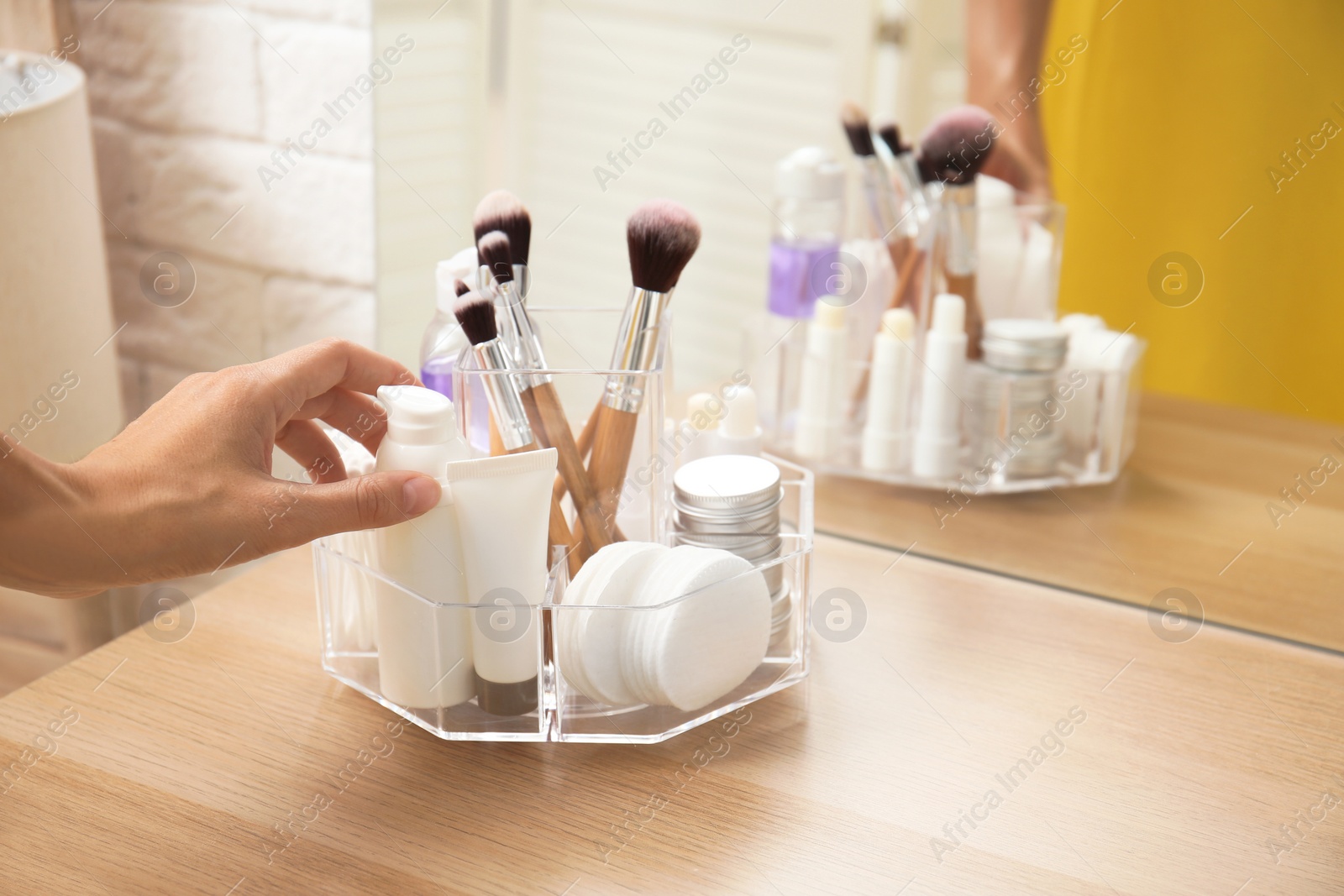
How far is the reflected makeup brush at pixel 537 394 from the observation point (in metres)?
0.49

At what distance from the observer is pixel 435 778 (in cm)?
48

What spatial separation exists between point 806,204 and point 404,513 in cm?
44

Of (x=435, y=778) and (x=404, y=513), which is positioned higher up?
(x=404, y=513)

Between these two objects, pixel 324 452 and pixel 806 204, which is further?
pixel 806 204

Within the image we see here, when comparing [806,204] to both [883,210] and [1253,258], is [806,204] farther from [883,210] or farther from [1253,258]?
[1253,258]

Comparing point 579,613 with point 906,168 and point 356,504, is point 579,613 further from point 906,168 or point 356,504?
point 906,168

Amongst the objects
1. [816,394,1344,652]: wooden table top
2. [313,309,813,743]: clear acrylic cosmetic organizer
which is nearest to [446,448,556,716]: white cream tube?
[313,309,813,743]: clear acrylic cosmetic organizer

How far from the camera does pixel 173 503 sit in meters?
0.45

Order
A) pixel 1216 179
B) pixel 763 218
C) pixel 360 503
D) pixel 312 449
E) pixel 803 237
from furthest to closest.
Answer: pixel 763 218 → pixel 803 237 → pixel 1216 179 → pixel 312 449 → pixel 360 503

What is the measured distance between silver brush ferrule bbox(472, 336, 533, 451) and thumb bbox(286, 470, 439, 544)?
0.05 meters

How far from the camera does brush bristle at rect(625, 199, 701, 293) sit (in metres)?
0.51

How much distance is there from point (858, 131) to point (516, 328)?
1.06 feet

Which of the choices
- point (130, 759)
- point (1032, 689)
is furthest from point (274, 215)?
point (1032, 689)

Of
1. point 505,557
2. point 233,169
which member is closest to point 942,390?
point 505,557
